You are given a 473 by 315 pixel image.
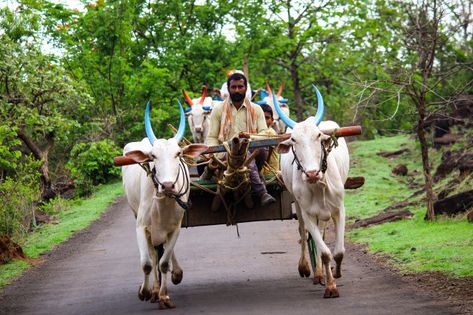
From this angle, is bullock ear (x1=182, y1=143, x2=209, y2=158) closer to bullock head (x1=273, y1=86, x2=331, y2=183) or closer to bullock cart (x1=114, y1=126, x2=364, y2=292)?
bullock cart (x1=114, y1=126, x2=364, y2=292)

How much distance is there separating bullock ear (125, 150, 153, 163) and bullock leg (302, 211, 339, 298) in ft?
5.47

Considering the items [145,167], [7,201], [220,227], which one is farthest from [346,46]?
[145,167]

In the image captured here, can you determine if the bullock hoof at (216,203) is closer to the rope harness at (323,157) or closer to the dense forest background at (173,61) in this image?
the rope harness at (323,157)

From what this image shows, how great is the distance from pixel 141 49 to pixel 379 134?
10053mm

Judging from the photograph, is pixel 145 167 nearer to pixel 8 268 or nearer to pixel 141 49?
pixel 8 268

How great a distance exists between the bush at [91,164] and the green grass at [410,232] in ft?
21.6

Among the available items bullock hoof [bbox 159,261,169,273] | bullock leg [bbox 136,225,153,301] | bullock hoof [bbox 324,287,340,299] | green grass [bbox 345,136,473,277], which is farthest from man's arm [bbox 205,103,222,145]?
green grass [bbox 345,136,473,277]

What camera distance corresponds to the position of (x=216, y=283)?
9.78 meters

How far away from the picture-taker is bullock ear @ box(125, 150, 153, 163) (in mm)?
8180

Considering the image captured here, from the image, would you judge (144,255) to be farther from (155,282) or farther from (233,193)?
(233,193)

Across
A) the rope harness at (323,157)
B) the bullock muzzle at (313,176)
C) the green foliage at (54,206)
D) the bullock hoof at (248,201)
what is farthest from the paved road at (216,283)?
the green foliage at (54,206)

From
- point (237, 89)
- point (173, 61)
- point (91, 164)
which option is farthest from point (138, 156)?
point (173, 61)

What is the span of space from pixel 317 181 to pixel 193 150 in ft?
3.88

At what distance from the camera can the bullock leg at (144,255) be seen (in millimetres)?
8578
